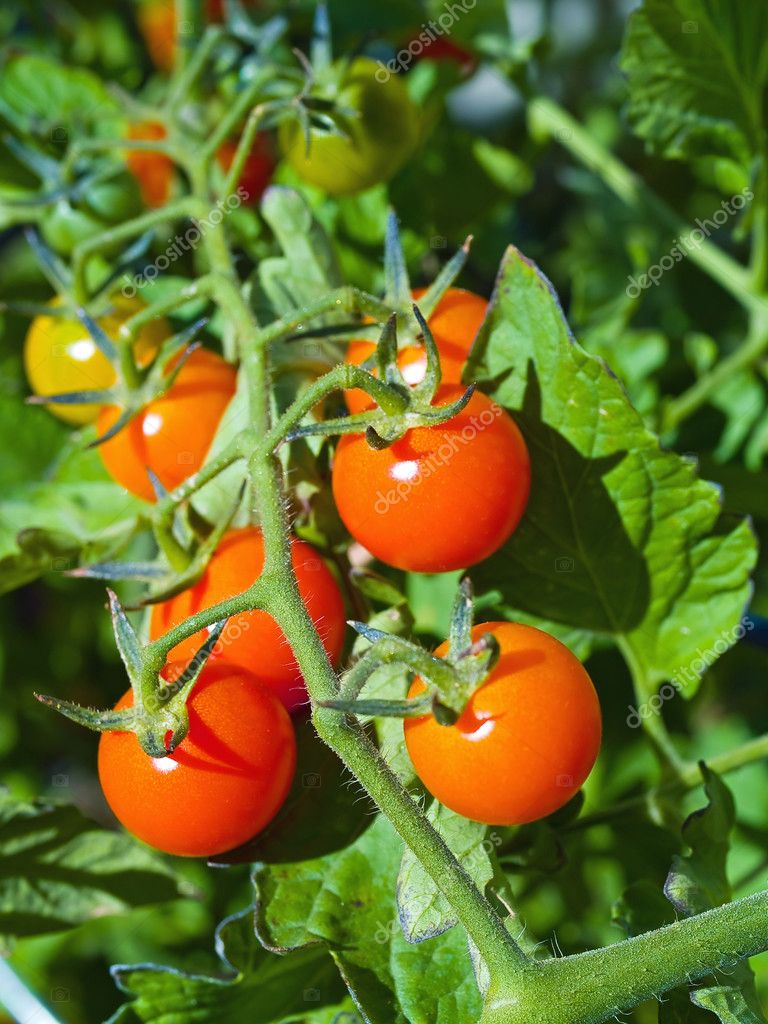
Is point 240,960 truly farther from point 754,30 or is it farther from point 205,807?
point 754,30

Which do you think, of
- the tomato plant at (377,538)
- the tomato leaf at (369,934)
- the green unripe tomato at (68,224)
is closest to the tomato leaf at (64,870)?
the tomato plant at (377,538)

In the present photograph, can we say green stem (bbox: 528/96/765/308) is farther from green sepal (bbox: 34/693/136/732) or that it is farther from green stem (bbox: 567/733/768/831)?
green sepal (bbox: 34/693/136/732)

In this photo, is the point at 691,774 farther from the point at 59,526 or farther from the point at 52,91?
the point at 52,91

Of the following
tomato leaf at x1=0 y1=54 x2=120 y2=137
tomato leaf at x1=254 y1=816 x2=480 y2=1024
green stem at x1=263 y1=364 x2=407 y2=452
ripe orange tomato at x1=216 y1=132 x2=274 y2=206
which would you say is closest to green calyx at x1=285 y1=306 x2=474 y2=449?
green stem at x1=263 y1=364 x2=407 y2=452

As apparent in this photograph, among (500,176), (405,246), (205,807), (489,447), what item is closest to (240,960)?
(205,807)

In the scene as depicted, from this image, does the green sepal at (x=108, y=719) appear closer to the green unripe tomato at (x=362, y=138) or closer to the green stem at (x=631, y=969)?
the green stem at (x=631, y=969)

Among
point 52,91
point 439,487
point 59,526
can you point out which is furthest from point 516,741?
point 52,91

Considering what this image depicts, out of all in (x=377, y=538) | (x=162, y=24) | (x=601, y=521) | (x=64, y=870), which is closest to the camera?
(x=377, y=538)
